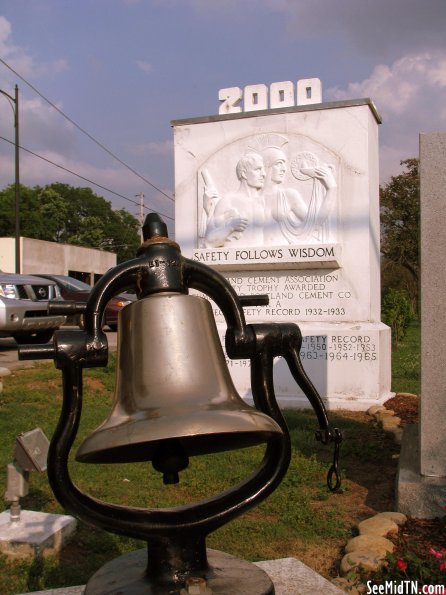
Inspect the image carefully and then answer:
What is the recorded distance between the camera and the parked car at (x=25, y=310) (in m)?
11.8

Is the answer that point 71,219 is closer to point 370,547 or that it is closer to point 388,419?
point 388,419

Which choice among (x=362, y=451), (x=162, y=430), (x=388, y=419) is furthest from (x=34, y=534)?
(x=388, y=419)

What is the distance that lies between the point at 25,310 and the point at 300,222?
5.78 m

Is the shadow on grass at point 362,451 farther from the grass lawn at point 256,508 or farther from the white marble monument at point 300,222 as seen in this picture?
the white marble monument at point 300,222

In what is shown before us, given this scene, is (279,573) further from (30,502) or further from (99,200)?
(99,200)

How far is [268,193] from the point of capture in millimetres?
8812

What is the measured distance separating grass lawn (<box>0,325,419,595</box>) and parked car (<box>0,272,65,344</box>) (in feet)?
13.5

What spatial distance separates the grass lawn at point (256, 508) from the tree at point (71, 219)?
54.0m

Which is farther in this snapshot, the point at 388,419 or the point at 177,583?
the point at 388,419

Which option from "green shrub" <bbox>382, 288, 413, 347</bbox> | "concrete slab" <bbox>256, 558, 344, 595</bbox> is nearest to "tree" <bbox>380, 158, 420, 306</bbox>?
"green shrub" <bbox>382, 288, 413, 347</bbox>

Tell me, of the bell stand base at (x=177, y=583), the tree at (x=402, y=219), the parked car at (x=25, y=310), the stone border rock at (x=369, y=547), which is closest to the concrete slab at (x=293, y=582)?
the bell stand base at (x=177, y=583)

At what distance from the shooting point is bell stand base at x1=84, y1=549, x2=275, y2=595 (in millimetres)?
1771

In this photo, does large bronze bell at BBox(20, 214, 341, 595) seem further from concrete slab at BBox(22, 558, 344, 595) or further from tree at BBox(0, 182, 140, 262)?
tree at BBox(0, 182, 140, 262)

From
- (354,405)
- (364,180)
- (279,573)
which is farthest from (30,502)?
(364,180)
